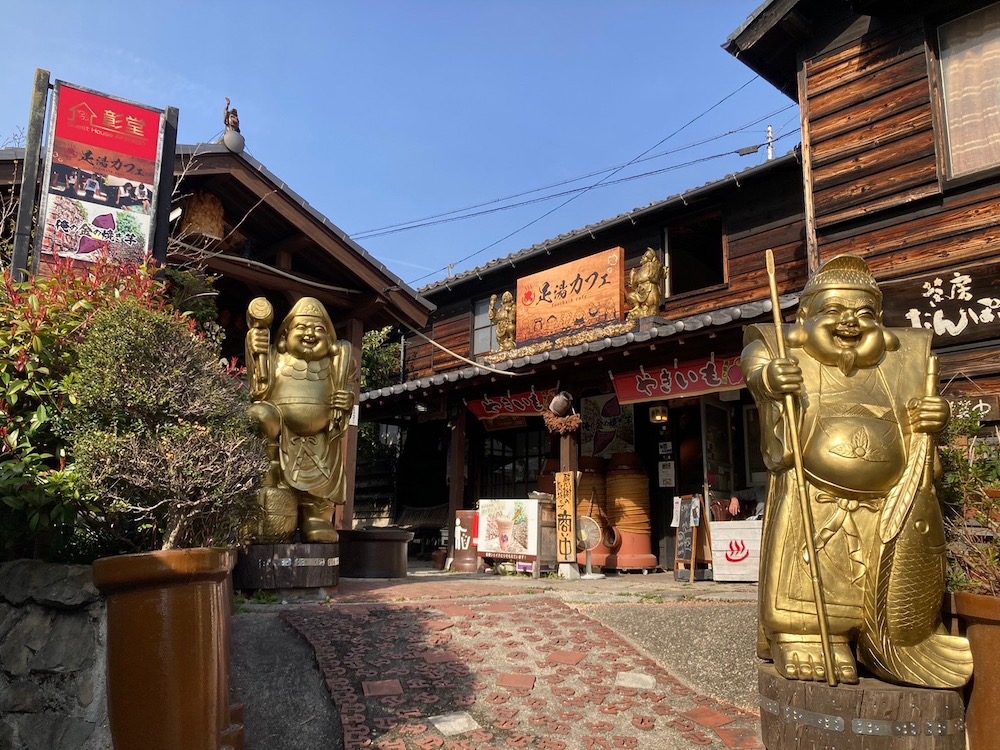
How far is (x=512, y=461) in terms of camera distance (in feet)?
44.9

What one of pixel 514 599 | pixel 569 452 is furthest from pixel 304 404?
pixel 569 452

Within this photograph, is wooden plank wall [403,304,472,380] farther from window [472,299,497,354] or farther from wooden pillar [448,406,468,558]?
wooden pillar [448,406,468,558]

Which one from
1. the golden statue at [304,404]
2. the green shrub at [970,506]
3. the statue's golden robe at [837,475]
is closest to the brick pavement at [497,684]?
the statue's golden robe at [837,475]

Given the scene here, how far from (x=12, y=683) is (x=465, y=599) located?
128 inches

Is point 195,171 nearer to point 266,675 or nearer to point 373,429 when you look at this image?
point 266,675

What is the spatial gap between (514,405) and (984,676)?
8115 mm

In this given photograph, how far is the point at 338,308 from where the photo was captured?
11188mm

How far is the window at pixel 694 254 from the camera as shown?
1235cm

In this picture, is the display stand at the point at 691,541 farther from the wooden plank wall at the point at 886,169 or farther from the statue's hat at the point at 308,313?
the statue's hat at the point at 308,313

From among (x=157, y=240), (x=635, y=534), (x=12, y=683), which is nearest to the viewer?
(x=12, y=683)

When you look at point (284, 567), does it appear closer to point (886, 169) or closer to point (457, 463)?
point (457, 463)

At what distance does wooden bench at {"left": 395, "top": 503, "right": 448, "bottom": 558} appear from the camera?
46.3 ft

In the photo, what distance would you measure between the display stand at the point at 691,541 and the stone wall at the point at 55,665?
7094 millimetres

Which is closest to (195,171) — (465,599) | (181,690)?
(465,599)
